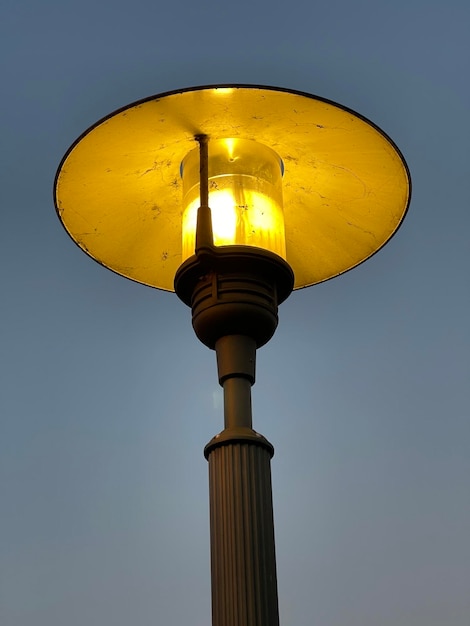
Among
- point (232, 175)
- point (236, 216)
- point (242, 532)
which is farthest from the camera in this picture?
point (232, 175)

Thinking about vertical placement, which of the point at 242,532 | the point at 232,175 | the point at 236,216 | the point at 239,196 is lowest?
the point at 242,532

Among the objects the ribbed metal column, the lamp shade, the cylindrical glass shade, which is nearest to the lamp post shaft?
the ribbed metal column

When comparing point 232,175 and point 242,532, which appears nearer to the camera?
point 242,532

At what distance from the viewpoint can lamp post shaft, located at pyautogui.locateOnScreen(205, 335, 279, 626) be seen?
12.2 feet

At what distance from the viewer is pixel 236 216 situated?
4410mm

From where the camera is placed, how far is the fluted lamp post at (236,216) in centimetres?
392

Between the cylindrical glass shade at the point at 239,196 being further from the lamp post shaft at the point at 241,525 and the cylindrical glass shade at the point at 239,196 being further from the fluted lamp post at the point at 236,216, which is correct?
the lamp post shaft at the point at 241,525

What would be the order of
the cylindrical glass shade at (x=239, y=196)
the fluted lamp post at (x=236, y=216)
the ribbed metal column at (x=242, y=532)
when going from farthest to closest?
the cylindrical glass shade at (x=239, y=196)
the fluted lamp post at (x=236, y=216)
the ribbed metal column at (x=242, y=532)

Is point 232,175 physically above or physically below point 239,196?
above

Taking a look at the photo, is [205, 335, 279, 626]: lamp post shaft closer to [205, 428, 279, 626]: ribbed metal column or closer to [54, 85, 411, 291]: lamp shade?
[205, 428, 279, 626]: ribbed metal column

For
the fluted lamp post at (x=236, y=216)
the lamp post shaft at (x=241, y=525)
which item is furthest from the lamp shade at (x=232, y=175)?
the lamp post shaft at (x=241, y=525)

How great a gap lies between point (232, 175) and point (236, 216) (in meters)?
0.23

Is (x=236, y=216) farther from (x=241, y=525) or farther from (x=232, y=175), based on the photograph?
(x=241, y=525)

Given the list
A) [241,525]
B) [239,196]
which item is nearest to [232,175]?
[239,196]
